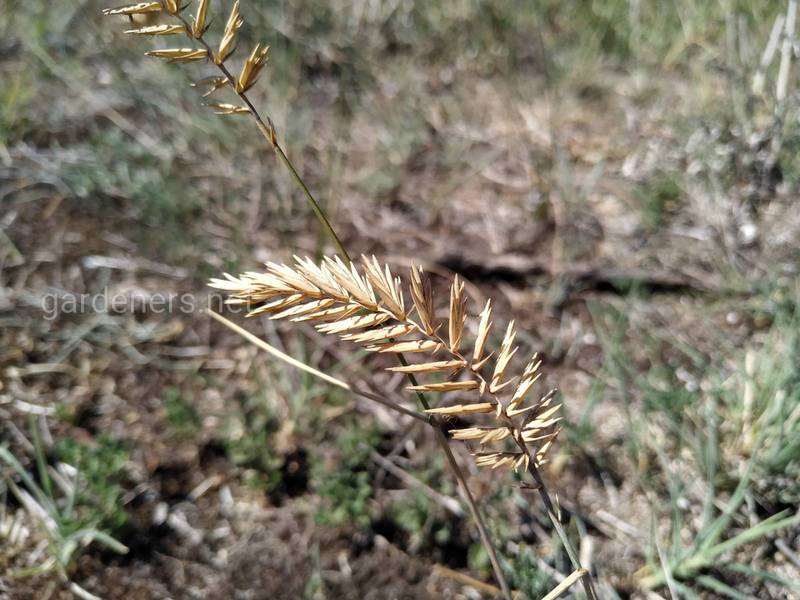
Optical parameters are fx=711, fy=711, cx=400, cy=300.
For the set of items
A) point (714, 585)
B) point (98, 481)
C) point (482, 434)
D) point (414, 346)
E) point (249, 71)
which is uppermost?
point (249, 71)

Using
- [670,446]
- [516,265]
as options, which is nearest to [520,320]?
[516,265]

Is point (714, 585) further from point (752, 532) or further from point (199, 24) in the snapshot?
point (199, 24)

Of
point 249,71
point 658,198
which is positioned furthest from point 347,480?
point 658,198

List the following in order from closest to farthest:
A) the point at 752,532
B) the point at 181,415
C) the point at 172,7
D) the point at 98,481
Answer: the point at 172,7, the point at 752,532, the point at 98,481, the point at 181,415

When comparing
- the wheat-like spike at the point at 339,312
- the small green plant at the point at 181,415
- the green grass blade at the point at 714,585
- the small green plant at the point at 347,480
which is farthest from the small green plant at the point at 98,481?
the green grass blade at the point at 714,585

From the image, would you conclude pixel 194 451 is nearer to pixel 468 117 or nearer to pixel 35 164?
pixel 35 164

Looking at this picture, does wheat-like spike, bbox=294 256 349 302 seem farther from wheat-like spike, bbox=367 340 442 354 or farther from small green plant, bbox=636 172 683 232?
small green plant, bbox=636 172 683 232
